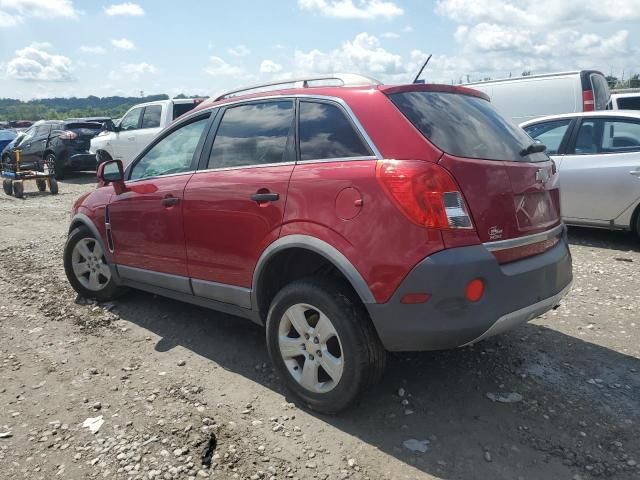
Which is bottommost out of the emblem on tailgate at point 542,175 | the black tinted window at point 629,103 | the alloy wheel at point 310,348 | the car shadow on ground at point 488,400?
the car shadow on ground at point 488,400

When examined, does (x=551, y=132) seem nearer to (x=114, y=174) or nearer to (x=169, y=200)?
(x=169, y=200)

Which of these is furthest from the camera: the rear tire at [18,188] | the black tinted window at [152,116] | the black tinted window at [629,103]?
the black tinted window at [152,116]

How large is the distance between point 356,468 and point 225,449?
70 centimetres

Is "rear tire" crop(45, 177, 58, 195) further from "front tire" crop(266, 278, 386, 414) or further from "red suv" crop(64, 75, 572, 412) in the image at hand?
"front tire" crop(266, 278, 386, 414)

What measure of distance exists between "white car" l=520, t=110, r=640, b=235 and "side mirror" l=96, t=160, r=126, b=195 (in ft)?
17.1

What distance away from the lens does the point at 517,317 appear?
2.89 metres

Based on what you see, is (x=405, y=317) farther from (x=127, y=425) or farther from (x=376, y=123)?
(x=127, y=425)

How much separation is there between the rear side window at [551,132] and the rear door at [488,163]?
4.23m

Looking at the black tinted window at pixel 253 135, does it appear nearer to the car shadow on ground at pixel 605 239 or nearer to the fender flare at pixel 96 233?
the fender flare at pixel 96 233

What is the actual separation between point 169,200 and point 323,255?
161 cm

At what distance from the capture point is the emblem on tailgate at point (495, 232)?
111 inches

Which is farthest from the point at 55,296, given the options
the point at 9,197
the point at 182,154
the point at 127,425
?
the point at 9,197

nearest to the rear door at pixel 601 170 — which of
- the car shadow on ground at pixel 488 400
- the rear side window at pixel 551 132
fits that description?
the rear side window at pixel 551 132

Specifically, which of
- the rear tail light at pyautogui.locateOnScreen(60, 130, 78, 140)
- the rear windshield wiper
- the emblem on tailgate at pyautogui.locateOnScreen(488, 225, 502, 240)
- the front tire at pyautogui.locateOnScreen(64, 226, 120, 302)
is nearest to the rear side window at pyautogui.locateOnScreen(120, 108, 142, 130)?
the rear tail light at pyautogui.locateOnScreen(60, 130, 78, 140)
